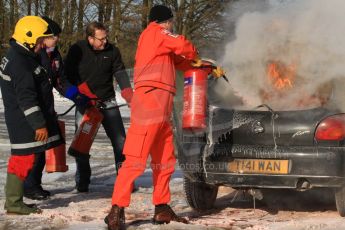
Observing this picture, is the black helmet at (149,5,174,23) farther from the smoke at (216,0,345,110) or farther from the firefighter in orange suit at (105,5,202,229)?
the smoke at (216,0,345,110)

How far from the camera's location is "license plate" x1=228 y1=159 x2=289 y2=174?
5.19 m

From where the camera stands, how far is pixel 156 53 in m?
4.89

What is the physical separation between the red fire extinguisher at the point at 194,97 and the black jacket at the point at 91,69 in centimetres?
178

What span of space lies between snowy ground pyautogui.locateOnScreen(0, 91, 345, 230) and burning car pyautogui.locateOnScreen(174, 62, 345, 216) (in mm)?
323

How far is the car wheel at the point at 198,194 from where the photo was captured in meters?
5.73

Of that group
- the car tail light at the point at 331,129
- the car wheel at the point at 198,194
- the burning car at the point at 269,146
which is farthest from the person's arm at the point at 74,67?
the car tail light at the point at 331,129

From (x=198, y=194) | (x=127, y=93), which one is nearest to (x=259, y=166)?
(x=198, y=194)

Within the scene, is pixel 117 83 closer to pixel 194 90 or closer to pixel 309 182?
pixel 194 90

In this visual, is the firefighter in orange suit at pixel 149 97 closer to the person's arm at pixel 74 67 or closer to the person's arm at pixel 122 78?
the person's arm at pixel 122 78

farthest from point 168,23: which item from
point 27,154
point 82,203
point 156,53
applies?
point 82,203

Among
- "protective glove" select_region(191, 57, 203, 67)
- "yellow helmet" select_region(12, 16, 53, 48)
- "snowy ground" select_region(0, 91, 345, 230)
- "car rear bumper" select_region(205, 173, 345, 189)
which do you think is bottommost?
"snowy ground" select_region(0, 91, 345, 230)

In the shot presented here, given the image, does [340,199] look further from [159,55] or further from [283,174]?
[159,55]

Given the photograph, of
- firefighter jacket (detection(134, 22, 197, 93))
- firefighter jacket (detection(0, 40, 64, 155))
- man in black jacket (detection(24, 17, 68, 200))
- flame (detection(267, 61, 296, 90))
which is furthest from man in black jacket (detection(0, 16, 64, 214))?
flame (detection(267, 61, 296, 90))

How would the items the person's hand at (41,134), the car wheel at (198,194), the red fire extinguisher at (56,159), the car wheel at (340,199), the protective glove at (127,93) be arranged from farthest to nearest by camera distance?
the protective glove at (127,93) → the red fire extinguisher at (56,159) → the car wheel at (198,194) → the person's hand at (41,134) → the car wheel at (340,199)
